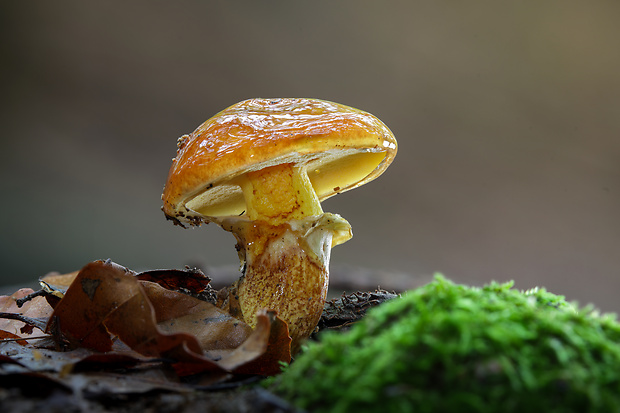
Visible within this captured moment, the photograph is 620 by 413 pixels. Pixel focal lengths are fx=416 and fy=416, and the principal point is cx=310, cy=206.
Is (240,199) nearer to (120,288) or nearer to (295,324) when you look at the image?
(295,324)

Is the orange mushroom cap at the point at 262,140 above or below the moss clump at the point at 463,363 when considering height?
above

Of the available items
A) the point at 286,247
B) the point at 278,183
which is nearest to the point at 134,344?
the point at 286,247

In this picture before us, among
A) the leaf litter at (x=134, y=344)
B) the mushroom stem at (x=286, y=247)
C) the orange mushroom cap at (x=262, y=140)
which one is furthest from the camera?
the mushroom stem at (x=286, y=247)

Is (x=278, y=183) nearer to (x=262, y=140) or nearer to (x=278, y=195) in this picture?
(x=278, y=195)

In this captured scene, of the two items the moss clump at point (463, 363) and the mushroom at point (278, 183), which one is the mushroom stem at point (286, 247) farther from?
the moss clump at point (463, 363)

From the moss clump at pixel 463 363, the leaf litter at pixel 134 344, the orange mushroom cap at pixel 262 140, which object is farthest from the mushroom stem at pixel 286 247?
the moss clump at pixel 463 363

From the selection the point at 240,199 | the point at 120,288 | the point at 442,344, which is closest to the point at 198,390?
the point at 120,288
